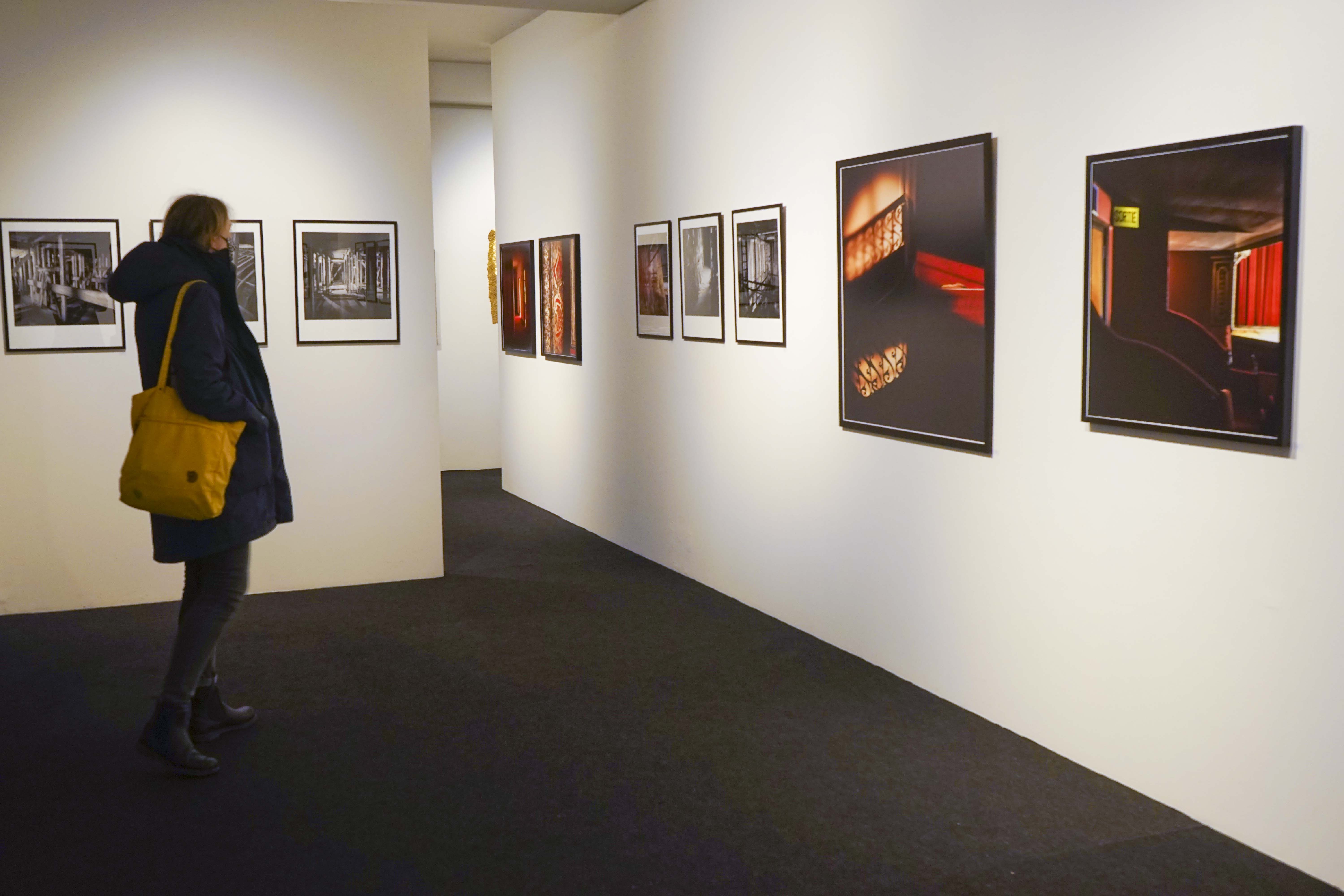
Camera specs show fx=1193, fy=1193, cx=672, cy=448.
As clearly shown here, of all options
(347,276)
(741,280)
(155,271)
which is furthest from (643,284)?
(155,271)

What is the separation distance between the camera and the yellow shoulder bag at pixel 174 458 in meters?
3.64

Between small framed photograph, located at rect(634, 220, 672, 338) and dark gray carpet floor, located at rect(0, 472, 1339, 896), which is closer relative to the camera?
dark gray carpet floor, located at rect(0, 472, 1339, 896)

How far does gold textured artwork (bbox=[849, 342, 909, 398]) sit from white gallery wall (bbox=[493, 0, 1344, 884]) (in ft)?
0.80

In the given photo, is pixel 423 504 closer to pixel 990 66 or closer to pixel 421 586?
pixel 421 586

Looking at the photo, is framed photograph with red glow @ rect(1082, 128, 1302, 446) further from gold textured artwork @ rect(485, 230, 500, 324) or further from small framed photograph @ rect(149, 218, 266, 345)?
gold textured artwork @ rect(485, 230, 500, 324)

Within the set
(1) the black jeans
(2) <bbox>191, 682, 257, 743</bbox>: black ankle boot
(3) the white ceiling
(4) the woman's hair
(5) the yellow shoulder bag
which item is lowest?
(2) <bbox>191, 682, 257, 743</bbox>: black ankle boot

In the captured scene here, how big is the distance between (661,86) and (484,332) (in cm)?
498

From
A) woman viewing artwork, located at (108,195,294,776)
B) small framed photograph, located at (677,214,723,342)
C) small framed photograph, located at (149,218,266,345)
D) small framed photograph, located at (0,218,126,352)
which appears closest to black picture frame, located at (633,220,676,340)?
small framed photograph, located at (677,214,723,342)

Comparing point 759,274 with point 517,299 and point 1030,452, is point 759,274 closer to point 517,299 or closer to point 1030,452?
point 1030,452

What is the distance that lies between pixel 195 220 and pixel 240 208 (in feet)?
8.49

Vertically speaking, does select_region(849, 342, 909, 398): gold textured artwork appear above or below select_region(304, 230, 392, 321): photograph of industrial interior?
below

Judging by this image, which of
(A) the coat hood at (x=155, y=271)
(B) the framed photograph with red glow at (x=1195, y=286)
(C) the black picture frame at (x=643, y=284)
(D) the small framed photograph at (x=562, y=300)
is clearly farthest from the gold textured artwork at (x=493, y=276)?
(B) the framed photograph with red glow at (x=1195, y=286)

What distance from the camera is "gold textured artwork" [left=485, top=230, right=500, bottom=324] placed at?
1078cm

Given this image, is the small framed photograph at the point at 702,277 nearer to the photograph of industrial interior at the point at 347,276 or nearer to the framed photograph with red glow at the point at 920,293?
the framed photograph with red glow at the point at 920,293
